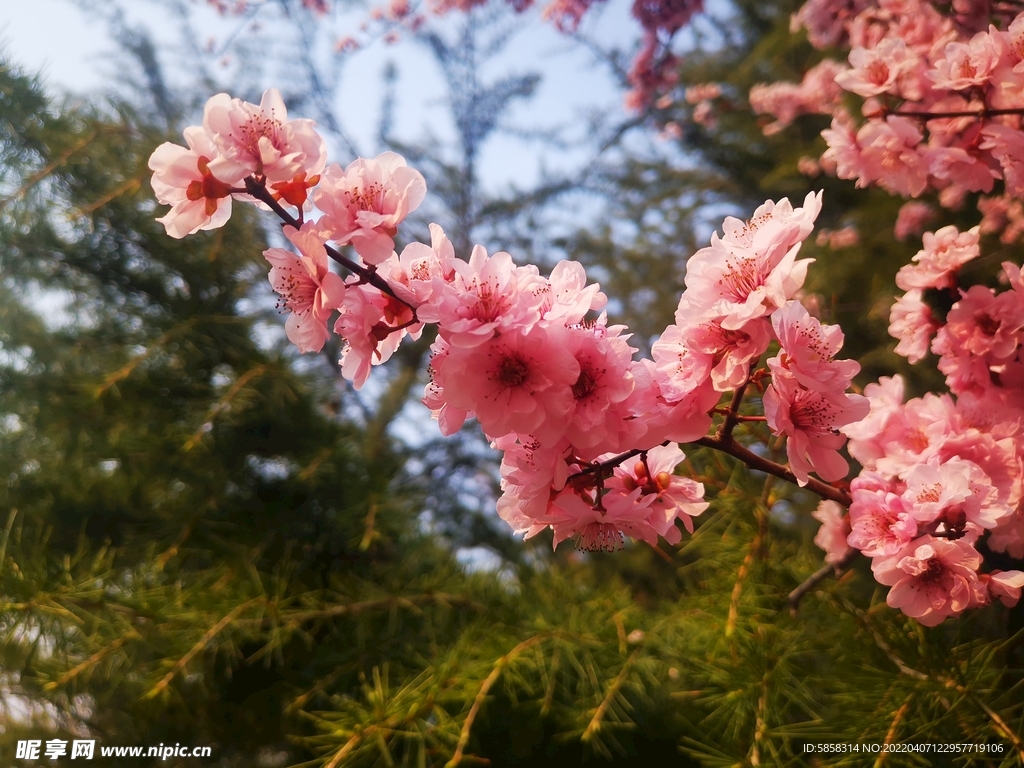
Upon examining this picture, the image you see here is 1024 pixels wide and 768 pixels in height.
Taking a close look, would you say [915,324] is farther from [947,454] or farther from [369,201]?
[369,201]

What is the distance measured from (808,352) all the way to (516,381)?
11cm

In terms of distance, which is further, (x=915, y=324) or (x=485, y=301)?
(x=915, y=324)

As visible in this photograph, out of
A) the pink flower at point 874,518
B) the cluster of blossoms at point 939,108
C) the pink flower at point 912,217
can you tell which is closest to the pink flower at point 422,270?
the pink flower at point 874,518

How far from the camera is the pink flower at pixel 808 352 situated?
22 centimetres

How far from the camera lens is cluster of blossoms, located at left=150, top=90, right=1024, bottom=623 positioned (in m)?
0.22

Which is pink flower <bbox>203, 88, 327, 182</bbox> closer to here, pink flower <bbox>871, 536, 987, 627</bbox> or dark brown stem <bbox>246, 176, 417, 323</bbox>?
dark brown stem <bbox>246, 176, 417, 323</bbox>

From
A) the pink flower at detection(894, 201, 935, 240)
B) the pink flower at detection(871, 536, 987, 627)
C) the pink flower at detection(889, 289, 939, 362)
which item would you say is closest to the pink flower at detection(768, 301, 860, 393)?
the pink flower at detection(871, 536, 987, 627)

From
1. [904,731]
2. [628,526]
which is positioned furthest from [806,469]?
[904,731]

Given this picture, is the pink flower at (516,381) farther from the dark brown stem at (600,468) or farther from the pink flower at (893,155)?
the pink flower at (893,155)

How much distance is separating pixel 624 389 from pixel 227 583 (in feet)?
1.61

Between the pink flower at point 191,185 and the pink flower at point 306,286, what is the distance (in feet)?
0.09

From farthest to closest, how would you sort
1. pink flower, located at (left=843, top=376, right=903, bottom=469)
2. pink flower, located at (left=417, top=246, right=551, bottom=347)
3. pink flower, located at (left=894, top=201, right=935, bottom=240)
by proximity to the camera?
pink flower, located at (left=894, top=201, right=935, bottom=240)
pink flower, located at (left=843, top=376, right=903, bottom=469)
pink flower, located at (left=417, top=246, right=551, bottom=347)

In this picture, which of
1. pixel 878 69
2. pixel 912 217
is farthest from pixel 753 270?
pixel 912 217

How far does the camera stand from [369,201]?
25cm
